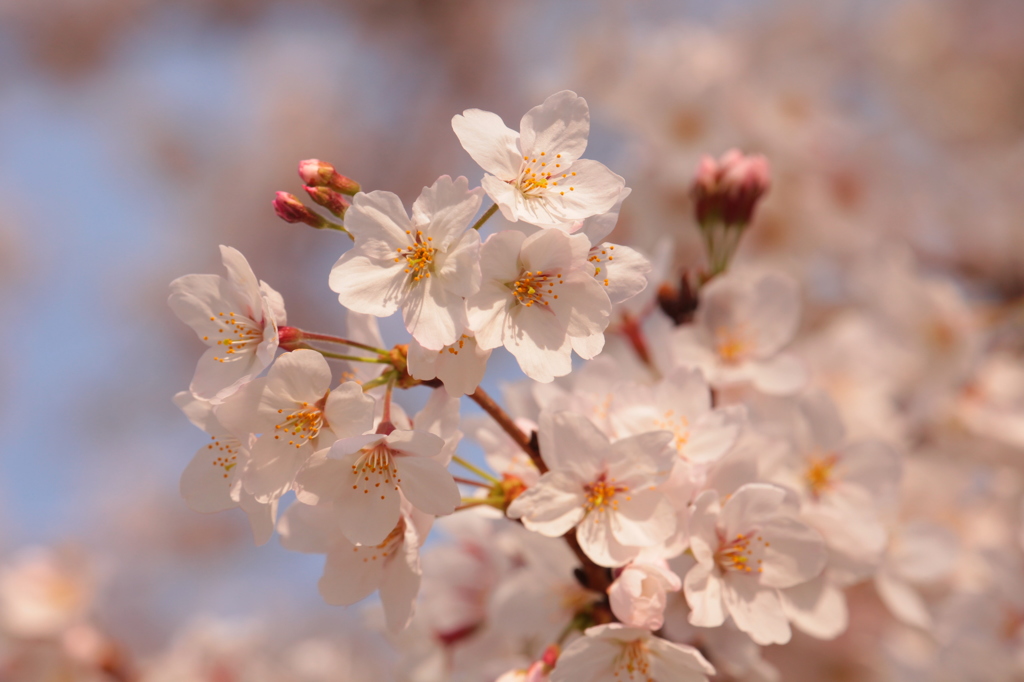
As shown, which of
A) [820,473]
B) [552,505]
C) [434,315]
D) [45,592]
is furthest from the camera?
[45,592]

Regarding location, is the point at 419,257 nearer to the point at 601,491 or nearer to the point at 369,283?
the point at 369,283

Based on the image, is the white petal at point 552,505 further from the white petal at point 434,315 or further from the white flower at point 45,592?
the white flower at point 45,592

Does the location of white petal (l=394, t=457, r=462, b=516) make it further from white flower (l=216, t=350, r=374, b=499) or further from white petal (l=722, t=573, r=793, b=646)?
white petal (l=722, t=573, r=793, b=646)

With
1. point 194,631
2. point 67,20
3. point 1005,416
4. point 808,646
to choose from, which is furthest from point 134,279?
point 1005,416

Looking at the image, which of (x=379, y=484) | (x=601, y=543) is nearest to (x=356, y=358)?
(x=379, y=484)

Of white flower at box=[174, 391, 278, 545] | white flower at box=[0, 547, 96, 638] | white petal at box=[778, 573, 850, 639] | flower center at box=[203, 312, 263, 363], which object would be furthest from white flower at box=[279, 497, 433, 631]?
white flower at box=[0, 547, 96, 638]

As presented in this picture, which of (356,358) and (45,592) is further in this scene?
(45,592)
